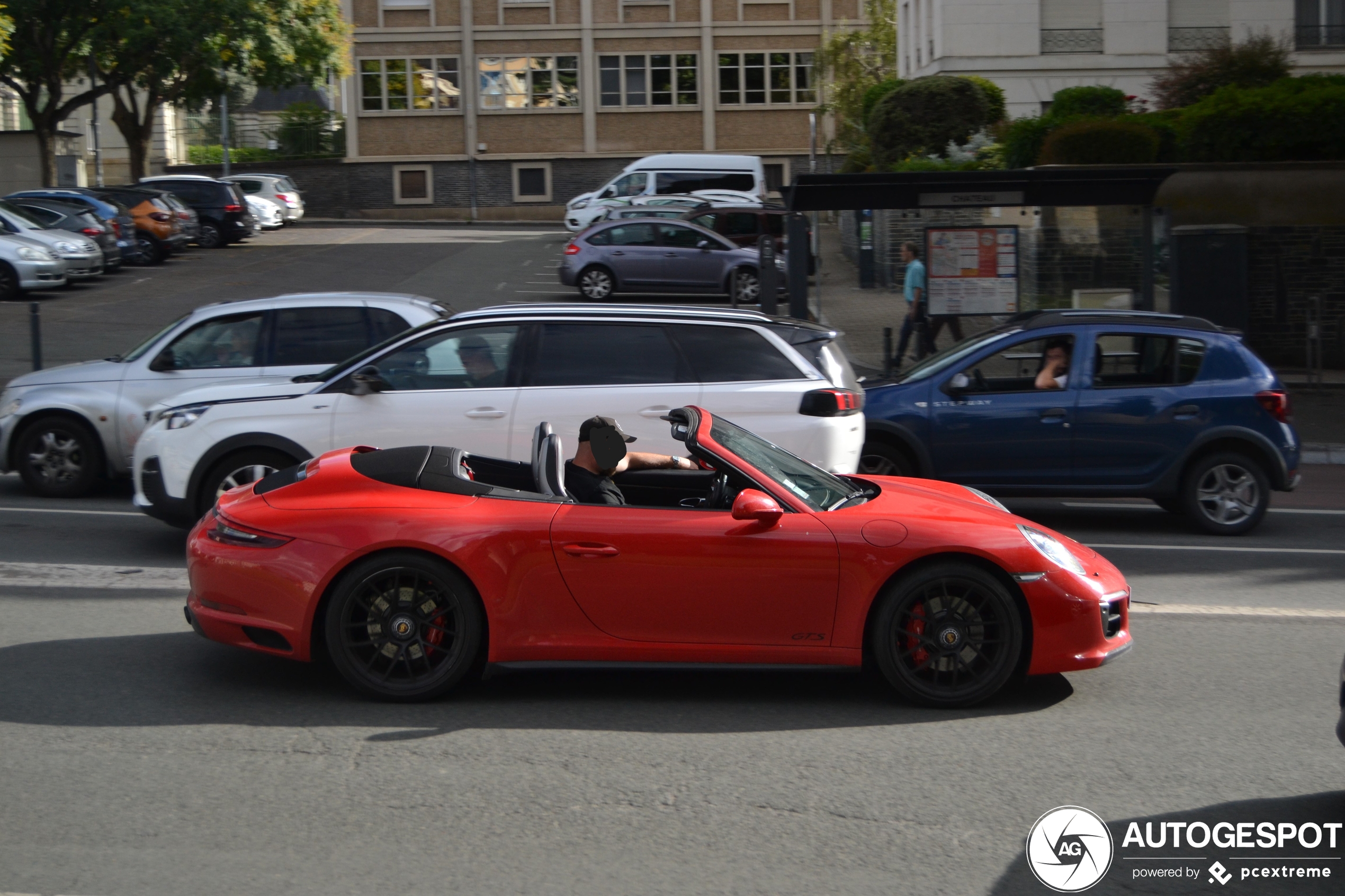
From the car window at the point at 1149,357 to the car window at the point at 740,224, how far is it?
1697 cm

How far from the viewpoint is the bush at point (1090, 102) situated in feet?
82.2

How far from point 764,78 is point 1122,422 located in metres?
41.4

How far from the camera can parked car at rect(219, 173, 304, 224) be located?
135 ft

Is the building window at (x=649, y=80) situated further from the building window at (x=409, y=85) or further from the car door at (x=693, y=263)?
the car door at (x=693, y=263)

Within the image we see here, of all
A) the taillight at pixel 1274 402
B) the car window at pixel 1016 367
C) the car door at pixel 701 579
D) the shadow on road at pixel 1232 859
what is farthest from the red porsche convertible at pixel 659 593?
the taillight at pixel 1274 402

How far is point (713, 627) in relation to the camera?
5.66 metres

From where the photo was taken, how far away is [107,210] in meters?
27.8

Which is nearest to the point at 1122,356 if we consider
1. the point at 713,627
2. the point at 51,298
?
the point at 713,627

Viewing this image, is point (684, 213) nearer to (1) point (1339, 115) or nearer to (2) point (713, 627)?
(1) point (1339, 115)

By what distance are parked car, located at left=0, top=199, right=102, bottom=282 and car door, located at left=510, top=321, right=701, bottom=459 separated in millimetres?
19143

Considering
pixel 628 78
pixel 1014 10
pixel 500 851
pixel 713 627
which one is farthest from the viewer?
pixel 628 78

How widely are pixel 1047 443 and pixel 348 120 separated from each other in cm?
4400

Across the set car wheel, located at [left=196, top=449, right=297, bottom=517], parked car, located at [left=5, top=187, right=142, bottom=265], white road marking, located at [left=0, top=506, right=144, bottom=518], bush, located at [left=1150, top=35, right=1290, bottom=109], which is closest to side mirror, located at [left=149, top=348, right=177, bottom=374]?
white road marking, located at [left=0, top=506, right=144, bottom=518]

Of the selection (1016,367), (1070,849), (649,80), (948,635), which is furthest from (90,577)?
(649,80)
